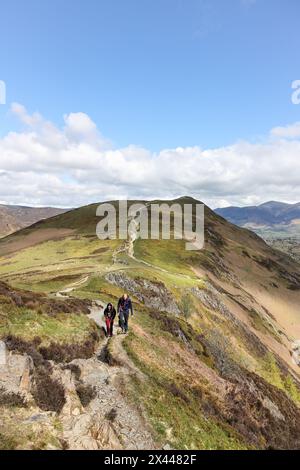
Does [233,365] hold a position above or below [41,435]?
below

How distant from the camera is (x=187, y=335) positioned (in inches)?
1671

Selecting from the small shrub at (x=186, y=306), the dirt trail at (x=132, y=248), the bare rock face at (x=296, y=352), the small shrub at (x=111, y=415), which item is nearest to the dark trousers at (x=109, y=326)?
the small shrub at (x=111, y=415)

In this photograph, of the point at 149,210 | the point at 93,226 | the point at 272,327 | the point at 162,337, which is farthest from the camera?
the point at 149,210

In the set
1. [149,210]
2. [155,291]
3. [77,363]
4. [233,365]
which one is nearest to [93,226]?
[149,210]

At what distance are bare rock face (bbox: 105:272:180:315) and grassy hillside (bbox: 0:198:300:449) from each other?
21 cm

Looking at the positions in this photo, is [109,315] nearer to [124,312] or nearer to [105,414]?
[124,312]

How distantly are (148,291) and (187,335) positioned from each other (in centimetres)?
1697

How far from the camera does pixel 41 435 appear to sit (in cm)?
1373

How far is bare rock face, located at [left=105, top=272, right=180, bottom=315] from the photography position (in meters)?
56.2

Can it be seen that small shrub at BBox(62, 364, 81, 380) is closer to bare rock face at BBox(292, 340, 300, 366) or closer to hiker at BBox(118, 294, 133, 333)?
hiker at BBox(118, 294, 133, 333)

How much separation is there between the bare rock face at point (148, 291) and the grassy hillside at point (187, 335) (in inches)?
8.1
